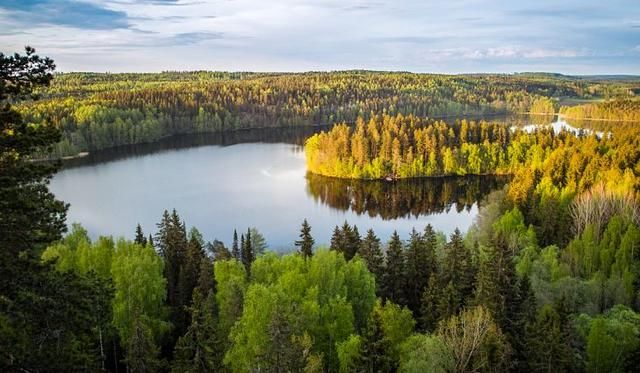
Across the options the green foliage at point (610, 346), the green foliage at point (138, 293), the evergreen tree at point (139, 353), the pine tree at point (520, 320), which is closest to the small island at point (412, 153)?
the green foliage at point (138, 293)

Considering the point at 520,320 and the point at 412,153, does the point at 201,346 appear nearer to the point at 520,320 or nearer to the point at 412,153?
the point at 520,320

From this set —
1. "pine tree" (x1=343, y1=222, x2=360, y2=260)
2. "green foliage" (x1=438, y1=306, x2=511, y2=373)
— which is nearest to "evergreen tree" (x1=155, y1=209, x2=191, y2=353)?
"pine tree" (x1=343, y1=222, x2=360, y2=260)

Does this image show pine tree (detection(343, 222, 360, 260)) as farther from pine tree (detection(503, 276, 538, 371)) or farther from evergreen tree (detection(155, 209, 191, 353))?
pine tree (detection(503, 276, 538, 371))

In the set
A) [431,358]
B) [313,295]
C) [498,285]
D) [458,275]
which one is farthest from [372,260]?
[431,358]

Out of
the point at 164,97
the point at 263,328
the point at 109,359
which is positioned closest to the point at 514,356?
the point at 263,328

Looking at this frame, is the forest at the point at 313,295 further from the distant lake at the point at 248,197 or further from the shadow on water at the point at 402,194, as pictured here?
the shadow on water at the point at 402,194

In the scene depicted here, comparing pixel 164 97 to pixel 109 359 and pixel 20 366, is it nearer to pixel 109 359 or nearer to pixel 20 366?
pixel 109 359
